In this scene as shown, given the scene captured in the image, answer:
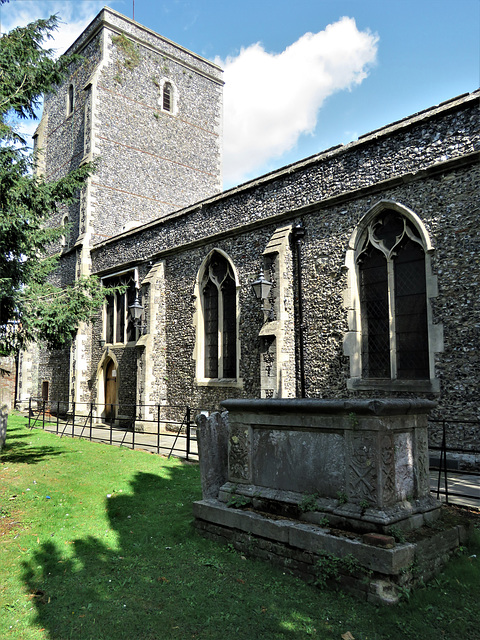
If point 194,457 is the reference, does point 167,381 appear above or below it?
above

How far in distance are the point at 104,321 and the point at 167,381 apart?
5.55 m

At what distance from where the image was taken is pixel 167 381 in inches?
619

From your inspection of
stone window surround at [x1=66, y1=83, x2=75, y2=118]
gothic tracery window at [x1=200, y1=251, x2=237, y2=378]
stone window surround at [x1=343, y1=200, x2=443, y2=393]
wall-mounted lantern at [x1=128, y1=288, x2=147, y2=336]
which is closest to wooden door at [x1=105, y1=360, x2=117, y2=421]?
wall-mounted lantern at [x1=128, y1=288, x2=147, y2=336]

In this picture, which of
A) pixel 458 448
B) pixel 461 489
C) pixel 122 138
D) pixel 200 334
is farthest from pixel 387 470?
pixel 122 138

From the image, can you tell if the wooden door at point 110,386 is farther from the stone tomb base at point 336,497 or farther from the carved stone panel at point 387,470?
the carved stone panel at point 387,470

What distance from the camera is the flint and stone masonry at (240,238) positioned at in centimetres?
893

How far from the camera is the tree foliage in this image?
27.3 feet

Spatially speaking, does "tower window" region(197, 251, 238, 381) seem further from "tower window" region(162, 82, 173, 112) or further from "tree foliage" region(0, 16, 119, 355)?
"tower window" region(162, 82, 173, 112)

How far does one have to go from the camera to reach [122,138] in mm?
22953

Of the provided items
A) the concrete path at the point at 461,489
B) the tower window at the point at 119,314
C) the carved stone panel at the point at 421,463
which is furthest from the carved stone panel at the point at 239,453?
the tower window at the point at 119,314

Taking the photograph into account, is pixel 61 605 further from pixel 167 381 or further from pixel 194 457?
pixel 167 381

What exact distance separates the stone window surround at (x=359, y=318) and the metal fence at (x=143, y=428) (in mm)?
3820

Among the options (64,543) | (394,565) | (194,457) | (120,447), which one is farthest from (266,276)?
(394,565)

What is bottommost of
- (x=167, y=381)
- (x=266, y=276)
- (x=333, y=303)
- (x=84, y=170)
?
(x=167, y=381)
